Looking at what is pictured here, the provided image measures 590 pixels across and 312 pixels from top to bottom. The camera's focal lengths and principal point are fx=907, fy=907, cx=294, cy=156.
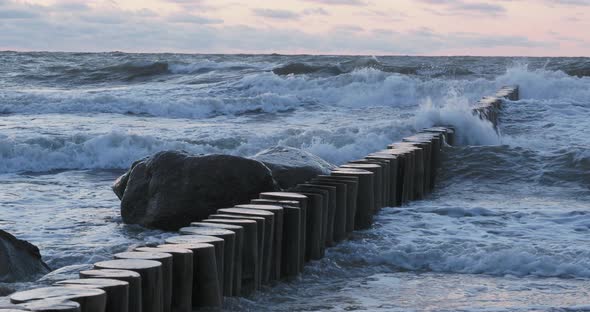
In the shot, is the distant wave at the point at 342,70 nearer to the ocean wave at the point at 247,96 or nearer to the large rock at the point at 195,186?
the ocean wave at the point at 247,96

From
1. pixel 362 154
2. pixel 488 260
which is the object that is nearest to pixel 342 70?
pixel 362 154

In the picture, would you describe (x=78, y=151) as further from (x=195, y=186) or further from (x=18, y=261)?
(x=18, y=261)

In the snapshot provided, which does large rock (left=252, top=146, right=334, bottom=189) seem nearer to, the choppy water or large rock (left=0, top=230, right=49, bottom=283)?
the choppy water

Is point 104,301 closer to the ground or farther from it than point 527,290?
farther from it

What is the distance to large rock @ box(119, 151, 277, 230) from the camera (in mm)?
7492

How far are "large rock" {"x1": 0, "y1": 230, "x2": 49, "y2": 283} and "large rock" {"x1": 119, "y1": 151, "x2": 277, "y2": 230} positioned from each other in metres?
1.58

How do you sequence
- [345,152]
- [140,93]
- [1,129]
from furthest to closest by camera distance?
[140,93], [1,129], [345,152]

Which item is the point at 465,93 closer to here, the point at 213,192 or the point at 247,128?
the point at 247,128

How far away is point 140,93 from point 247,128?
727cm

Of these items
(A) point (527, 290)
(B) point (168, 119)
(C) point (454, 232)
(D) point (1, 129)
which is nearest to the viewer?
(A) point (527, 290)

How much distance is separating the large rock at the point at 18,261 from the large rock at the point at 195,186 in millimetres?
1575

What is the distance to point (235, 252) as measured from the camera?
5113 millimetres

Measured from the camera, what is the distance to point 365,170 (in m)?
7.59

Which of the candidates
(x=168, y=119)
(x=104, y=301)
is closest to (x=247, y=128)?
(x=168, y=119)
